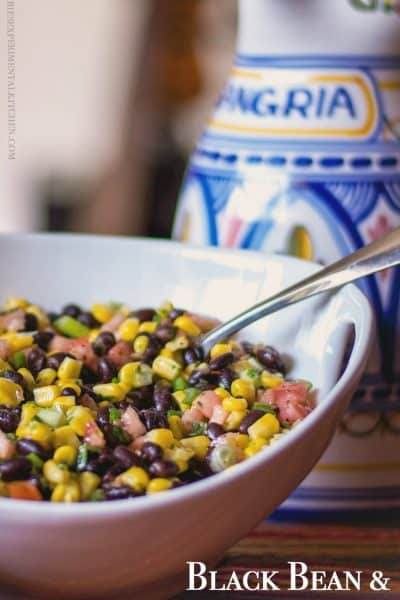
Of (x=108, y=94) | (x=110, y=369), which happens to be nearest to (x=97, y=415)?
(x=110, y=369)

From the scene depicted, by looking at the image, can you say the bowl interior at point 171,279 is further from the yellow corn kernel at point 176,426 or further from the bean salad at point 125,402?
the yellow corn kernel at point 176,426

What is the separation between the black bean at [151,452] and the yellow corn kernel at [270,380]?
0.69 ft

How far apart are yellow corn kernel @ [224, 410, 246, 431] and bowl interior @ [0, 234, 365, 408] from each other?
0.13 metres

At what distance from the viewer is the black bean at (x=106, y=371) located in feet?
3.09

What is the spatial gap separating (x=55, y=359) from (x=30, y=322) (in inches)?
5.8

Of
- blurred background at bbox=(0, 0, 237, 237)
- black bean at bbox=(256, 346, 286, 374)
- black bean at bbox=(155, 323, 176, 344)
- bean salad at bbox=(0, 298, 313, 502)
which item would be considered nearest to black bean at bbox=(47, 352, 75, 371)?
bean salad at bbox=(0, 298, 313, 502)

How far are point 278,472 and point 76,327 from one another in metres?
0.46

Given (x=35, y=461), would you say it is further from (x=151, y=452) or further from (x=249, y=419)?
(x=249, y=419)

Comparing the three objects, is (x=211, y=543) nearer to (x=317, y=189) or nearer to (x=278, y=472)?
(x=278, y=472)

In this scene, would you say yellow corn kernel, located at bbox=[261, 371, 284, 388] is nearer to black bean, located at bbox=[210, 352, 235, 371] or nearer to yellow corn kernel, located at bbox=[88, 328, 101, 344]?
black bean, located at bbox=[210, 352, 235, 371]

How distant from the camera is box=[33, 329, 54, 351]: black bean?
3.38ft

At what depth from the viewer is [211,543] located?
2.29ft

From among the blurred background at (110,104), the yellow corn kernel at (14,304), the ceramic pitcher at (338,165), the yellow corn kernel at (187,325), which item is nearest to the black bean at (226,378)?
the yellow corn kernel at (187,325)

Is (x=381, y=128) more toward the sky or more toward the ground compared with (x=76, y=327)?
more toward the sky
